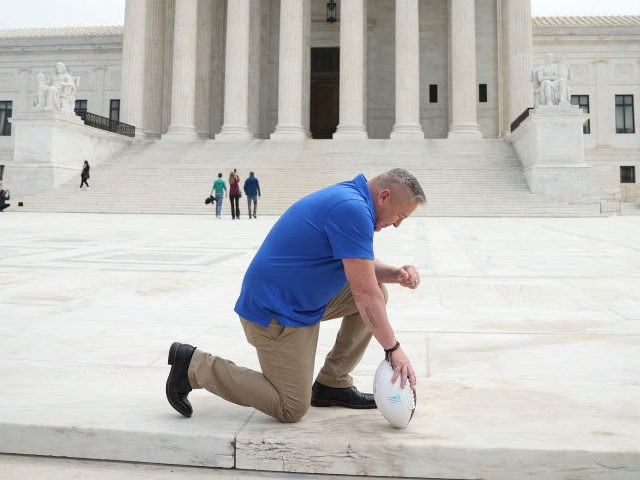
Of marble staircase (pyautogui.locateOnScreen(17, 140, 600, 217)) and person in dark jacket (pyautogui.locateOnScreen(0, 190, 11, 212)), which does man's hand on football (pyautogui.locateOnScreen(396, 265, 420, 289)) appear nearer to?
marble staircase (pyautogui.locateOnScreen(17, 140, 600, 217))

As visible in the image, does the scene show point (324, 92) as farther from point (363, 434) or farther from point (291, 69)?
point (363, 434)

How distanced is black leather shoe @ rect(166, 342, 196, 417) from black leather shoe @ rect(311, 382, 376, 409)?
0.72m

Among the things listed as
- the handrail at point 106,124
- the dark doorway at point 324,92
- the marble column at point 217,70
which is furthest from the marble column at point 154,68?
the dark doorway at point 324,92

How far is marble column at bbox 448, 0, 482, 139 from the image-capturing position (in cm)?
3619

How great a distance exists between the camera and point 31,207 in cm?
2648

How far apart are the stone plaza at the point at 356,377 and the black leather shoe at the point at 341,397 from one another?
0.07 meters

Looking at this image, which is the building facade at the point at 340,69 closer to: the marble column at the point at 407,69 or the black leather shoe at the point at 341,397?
the marble column at the point at 407,69

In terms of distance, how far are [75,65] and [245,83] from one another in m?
20.2

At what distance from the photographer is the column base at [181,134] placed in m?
37.1

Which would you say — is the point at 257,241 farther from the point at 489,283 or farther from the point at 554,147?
the point at 554,147

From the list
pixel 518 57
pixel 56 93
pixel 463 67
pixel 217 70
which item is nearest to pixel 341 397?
pixel 56 93

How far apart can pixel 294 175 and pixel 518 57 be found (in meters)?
17.4

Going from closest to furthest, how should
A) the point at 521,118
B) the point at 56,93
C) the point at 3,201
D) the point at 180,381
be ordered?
the point at 180,381, the point at 3,201, the point at 56,93, the point at 521,118

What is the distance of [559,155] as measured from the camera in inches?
1051
